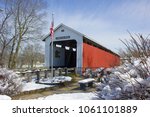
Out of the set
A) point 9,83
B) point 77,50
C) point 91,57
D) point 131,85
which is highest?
point 77,50

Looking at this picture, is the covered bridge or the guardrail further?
the covered bridge

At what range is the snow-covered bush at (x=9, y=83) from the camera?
7362mm

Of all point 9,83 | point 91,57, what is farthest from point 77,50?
point 9,83

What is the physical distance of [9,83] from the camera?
24.9 feet

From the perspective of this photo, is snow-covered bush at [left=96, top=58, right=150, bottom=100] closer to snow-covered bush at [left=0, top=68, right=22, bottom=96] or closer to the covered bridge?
snow-covered bush at [left=0, top=68, right=22, bottom=96]

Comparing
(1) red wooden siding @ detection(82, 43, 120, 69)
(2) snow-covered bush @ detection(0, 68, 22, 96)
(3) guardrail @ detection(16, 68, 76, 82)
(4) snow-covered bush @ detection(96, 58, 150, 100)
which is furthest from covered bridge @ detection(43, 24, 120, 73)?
(4) snow-covered bush @ detection(96, 58, 150, 100)

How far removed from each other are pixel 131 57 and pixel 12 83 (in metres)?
4.91

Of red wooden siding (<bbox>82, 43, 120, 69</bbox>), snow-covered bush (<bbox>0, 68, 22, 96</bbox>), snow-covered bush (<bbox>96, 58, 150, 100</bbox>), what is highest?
red wooden siding (<bbox>82, 43, 120, 69</bbox>)

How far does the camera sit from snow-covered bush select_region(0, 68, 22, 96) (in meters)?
7.36

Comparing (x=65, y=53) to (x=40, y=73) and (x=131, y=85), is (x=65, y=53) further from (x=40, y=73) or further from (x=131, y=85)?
(x=131, y=85)

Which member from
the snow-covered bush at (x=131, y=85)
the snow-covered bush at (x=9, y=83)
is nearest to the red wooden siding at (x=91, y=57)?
the snow-covered bush at (x=9, y=83)

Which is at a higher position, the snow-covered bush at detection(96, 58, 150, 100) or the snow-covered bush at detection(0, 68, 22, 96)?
the snow-covered bush at detection(96, 58, 150, 100)

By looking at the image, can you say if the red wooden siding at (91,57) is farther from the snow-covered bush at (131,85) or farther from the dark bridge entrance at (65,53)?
the snow-covered bush at (131,85)

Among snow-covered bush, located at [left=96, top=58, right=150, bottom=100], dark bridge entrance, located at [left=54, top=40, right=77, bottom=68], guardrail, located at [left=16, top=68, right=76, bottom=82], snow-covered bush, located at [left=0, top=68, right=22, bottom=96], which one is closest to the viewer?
snow-covered bush, located at [left=96, top=58, right=150, bottom=100]
